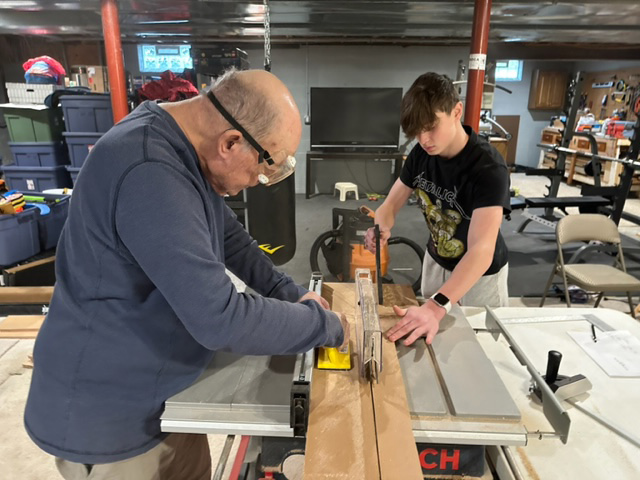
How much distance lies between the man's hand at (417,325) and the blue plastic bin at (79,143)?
3932 mm

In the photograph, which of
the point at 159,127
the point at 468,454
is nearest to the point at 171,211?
the point at 159,127

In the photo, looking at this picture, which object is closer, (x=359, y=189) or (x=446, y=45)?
(x=446, y=45)

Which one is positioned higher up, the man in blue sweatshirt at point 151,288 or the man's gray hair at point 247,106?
the man's gray hair at point 247,106

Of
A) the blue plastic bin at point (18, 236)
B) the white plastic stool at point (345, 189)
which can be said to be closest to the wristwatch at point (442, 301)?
the blue plastic bin at point (18, 236)

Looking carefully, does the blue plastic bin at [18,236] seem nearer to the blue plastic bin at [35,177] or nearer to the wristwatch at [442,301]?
the blue plastic bin at [35,177]

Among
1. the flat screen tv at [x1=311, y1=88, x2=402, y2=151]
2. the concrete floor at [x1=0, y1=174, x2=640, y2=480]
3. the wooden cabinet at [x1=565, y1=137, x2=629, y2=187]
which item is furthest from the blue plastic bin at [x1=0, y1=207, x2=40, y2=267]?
the wooden cabinet at [x1=565, y1=137, x2=629, y2=187]

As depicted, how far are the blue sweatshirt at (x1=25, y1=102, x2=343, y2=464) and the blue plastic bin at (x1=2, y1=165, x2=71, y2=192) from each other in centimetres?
420

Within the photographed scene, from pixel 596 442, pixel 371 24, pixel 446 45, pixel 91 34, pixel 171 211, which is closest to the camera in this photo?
pixel 171 211

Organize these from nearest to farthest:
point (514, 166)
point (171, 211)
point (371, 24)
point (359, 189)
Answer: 1. point (171, 211)
2. point (371, 24)
3. point (359, 189)
4. point (514, 166)

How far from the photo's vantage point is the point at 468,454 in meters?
0.95

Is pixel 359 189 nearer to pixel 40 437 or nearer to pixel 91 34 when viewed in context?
pixel 91 34

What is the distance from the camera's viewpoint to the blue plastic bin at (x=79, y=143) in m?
4.14

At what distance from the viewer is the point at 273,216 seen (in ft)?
11.9

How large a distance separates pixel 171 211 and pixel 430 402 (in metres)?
0.65
